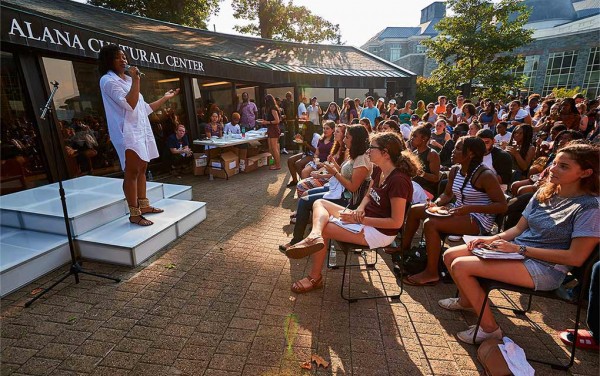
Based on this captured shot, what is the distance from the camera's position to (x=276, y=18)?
23.8 meters

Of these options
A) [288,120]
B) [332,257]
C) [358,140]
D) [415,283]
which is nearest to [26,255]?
[332,257]

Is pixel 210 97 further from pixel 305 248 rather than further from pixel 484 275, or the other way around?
pixel 484 275

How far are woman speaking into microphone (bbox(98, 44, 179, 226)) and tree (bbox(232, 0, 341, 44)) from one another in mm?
23473

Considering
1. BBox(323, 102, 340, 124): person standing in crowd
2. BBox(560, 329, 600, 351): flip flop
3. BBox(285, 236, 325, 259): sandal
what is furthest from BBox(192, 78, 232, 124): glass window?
BBox(560, 329, 600, 351): flip flop

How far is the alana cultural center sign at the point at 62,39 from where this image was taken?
159 inches

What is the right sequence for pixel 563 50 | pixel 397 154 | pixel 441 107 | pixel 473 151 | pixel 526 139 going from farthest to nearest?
pixel 563 50 → pixel 441 107 → pixel 526 139 → pixel 473 151 → pixel 397 154

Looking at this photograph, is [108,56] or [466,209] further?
[108,56]

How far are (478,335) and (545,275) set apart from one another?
0.71m

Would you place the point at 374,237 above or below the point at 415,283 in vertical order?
above

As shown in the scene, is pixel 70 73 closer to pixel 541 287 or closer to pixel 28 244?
pixel 28 244

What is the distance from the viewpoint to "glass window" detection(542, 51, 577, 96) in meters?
29.7

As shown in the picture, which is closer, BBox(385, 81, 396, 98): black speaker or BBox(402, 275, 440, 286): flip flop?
BBox(402, 275, 440, 286): flip flop

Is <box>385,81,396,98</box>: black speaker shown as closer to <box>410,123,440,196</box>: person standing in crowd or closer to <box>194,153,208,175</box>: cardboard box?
<box>194,153,208,175</box>: cardboard box

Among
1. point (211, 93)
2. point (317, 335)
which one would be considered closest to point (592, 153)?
point (317, 335)
